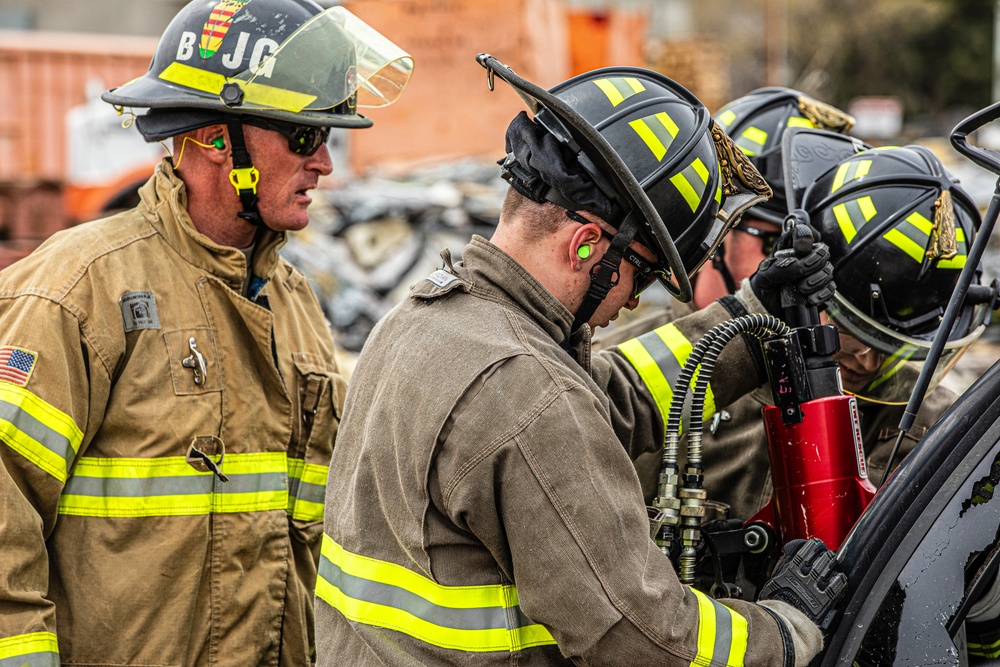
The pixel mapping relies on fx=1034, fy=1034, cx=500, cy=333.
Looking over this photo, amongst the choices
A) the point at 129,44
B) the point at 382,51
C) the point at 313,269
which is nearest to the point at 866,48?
the point at 129,44

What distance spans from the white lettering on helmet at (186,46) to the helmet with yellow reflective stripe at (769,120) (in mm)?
1711

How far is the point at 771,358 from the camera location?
2398mm

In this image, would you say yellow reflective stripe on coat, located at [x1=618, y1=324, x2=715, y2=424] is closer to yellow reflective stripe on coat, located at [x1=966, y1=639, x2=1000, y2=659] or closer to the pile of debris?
yellow reflective stripe on coat, located at [x1=966, y1=639, x2=1000, y2=659]

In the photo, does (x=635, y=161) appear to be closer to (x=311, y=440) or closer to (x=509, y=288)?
(x=509, y=288)

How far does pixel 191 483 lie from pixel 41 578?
0.40 metres

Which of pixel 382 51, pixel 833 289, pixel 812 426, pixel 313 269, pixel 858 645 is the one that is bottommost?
pixel 313 269

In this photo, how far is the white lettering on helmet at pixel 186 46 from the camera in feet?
9.29

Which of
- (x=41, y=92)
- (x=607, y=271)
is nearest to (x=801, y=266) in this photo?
(x=607, y=271)

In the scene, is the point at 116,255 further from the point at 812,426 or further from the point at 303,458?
the point at 812,426

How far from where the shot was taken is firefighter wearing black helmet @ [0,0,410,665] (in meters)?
2.39

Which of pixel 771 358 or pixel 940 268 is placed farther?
pixel 940 268

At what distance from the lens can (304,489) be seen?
2.88 metres

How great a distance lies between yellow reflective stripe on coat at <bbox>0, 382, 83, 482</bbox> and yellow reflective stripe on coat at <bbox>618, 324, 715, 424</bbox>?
4.48 ft

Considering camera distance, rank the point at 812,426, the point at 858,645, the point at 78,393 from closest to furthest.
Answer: the point at 858,645, the point at 812,426, the point at 78,393
